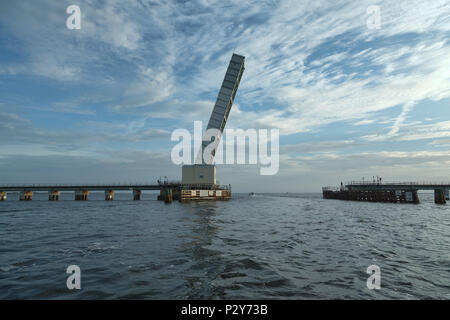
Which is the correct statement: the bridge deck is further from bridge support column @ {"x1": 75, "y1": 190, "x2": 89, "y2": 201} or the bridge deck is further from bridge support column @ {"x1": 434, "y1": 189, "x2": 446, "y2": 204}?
bridge support column @ {"x1": 75, "y1": 190, "x2": 89, "y2": 201}

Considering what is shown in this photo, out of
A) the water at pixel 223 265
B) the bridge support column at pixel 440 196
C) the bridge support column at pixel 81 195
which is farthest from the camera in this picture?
the bridge support column at pixel 81 195

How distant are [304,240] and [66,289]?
37.2 feet

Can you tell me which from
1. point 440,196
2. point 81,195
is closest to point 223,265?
point 440,196

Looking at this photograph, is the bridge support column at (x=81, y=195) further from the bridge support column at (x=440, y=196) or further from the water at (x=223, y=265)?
the bridge support column at (x=440, y=196)

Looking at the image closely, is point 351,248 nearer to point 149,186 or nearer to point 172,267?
point 172,267

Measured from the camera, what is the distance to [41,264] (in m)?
9.47

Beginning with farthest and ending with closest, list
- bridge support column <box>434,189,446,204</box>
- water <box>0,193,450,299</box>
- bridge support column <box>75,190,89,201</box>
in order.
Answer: bridge support column <box>75,190,89,201</box>
bridge support column <box>434,189,446,204</box>
water <box>0,193,450,299</box>

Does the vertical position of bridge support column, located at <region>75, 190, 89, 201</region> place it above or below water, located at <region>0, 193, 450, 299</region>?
below

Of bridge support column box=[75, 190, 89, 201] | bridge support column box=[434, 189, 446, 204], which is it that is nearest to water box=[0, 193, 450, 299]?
bridge support column box=[434, 189, 446, 204]

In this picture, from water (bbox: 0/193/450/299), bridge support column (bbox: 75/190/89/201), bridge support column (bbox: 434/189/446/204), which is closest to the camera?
water (bbox: 0/193/450/299)

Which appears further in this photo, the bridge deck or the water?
the bridge deck

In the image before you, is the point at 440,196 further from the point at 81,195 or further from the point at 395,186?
the point at 81,195

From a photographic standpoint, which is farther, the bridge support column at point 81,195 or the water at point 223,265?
the bridge support column at point 81,195

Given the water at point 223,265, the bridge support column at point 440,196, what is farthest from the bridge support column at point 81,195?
the bridge support column at point 440,196
